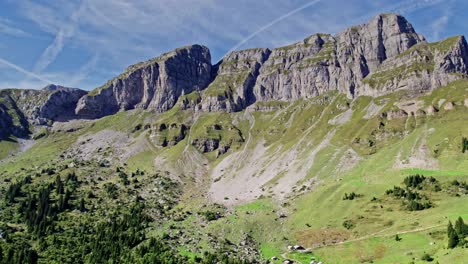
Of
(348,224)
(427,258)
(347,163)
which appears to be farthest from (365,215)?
(347,163)

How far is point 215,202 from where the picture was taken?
643 feet

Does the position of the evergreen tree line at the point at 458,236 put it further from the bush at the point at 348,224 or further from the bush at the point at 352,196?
the bush at the point at 352,196

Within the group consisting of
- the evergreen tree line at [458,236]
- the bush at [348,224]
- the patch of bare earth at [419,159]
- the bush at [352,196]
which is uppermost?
the patch of bare earth at [419,159]

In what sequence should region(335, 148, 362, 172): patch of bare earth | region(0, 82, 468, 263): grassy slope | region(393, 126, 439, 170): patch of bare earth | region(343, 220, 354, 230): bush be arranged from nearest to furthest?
1. region(0, 82, 468, 263): grassy slope
2. region(343, 220, 354, 230): bush
3. region(393, 126, 439, 170): patch of bare earth
4. region(335, 148, 362, 172): patch of bare earth

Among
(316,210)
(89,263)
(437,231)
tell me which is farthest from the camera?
(316,210)

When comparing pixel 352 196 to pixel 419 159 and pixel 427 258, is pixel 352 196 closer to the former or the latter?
pixel 419 159

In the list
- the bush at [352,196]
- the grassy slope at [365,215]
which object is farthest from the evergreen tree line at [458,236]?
the bush at [352,196]

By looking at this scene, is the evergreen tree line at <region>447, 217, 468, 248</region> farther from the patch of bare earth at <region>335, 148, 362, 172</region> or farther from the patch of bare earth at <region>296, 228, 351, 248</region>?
the patch of bare earth at <region>335, 148, 362, 172</region>

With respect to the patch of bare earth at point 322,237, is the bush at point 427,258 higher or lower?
lower

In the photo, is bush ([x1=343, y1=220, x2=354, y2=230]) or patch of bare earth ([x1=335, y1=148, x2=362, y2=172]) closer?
bush ([x1=343, y1=220, x2=354, y2=230])

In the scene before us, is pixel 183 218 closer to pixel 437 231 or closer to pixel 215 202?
pixel 215 202

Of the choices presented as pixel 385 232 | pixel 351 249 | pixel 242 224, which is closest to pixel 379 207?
pixel 385 232

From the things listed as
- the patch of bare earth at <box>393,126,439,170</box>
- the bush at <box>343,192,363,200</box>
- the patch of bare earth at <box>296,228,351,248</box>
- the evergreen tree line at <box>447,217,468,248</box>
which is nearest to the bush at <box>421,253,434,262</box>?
the evergreen tree line at <box>447,217,468,248</box>

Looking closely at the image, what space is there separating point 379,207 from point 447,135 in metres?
72.2
